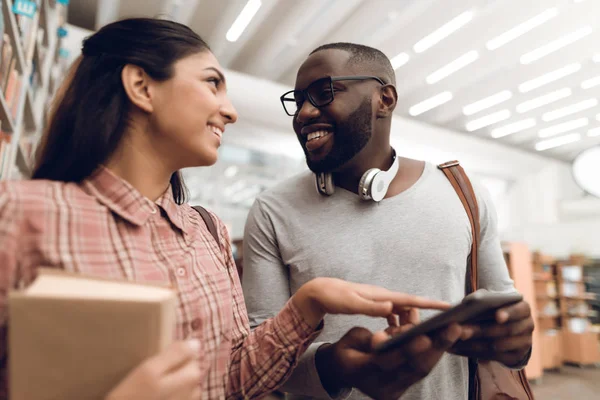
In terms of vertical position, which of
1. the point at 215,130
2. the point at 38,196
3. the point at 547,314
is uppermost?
the point at 215,130

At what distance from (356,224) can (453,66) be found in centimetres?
597

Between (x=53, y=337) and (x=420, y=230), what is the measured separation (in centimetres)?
105

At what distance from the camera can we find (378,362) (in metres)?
0.89

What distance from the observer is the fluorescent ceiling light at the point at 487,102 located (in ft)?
24.0

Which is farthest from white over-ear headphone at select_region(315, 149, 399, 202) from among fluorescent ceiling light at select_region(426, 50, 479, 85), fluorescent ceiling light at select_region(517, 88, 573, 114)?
fluorescent ceiling light at select_region(517, 88, 573, 114)

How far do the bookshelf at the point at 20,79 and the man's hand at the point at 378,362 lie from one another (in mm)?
1274

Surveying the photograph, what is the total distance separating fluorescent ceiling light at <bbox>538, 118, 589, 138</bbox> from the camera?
8391 mm

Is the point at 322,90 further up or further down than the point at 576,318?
further up

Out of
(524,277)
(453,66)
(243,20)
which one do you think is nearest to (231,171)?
(243,20)

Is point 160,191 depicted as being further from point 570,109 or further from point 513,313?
point 570,109

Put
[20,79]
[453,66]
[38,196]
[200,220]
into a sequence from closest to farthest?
[38,196] < [200,220] < [20,79] < [453,66]

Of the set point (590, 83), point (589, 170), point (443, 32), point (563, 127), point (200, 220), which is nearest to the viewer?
point (200, 220)

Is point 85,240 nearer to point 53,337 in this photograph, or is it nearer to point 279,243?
point 53,337

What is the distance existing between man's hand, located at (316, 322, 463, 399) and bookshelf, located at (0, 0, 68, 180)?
1274 millimetres
